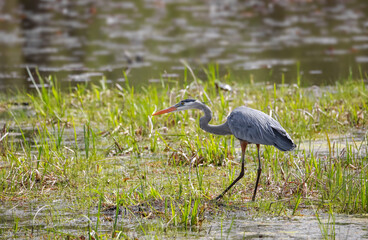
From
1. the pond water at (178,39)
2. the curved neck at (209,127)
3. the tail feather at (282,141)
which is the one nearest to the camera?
the tail feather at (282,141)

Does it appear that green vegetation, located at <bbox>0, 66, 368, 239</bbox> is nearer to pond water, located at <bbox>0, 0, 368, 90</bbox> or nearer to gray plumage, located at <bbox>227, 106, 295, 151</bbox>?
gray plumage, located at <bbox>227, 106, 295, 151</bbox>

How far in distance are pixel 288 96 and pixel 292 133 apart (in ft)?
Answer: 5.75

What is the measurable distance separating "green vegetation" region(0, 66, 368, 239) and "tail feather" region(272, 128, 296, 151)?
0.27m

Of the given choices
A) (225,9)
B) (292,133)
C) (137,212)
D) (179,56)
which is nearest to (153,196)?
(137,212)

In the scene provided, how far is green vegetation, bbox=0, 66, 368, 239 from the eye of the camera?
5.14 metres

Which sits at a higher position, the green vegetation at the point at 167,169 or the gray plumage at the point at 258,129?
the gray plumage at the point at 258,129

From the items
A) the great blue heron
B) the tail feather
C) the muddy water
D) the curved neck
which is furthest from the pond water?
the muddy water

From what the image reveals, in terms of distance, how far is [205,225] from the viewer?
16.3 feet

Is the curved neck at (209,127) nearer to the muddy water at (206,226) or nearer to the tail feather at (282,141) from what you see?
the tail feather at (282,141)

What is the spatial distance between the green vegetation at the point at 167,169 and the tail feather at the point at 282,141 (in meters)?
0.27

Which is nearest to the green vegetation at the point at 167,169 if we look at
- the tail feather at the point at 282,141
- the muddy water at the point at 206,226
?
the muddy water at the point at 206,226

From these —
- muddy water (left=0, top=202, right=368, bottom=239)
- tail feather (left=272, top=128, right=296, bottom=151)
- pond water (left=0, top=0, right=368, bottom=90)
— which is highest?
pond water (left=0, top=0, right=368, bottom=90)

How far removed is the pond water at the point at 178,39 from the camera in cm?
1295

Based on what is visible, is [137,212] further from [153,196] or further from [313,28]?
[313,28]
